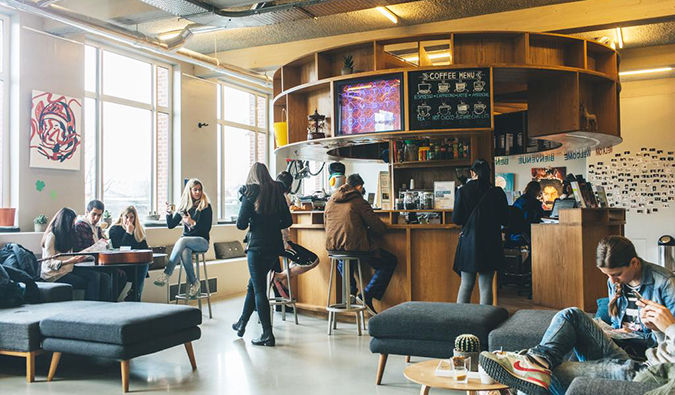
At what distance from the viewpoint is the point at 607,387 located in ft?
8.20

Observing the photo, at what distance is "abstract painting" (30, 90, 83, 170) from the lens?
720 cm

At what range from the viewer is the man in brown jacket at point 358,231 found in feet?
19.9

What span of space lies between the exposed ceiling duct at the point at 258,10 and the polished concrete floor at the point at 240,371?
345 cm

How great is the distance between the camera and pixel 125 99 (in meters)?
9.03

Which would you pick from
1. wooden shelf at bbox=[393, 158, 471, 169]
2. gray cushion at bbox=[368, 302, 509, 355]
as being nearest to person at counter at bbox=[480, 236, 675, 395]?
gray cushion at bbox=[368, 302, 509, 355]

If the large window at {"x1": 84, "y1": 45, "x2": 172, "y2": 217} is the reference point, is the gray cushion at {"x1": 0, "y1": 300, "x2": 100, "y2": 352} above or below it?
below

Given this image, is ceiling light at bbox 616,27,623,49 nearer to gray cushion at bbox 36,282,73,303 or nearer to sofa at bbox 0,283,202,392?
sofa at bbox 0,283,202,392

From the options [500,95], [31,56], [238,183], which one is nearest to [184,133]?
[238,183]

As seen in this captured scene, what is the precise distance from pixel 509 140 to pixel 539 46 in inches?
66.3

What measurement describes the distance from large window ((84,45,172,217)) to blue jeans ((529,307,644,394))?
6955 millimetres

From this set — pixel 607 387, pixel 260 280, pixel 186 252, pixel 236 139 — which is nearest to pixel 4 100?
pixel 186 252

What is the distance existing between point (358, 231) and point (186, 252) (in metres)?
2.28

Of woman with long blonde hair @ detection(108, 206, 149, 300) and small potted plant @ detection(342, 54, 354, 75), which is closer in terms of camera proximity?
small potted plant @ detection(342, 54, 354, 75)

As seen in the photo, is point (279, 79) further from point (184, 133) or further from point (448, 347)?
point (448, 347)
